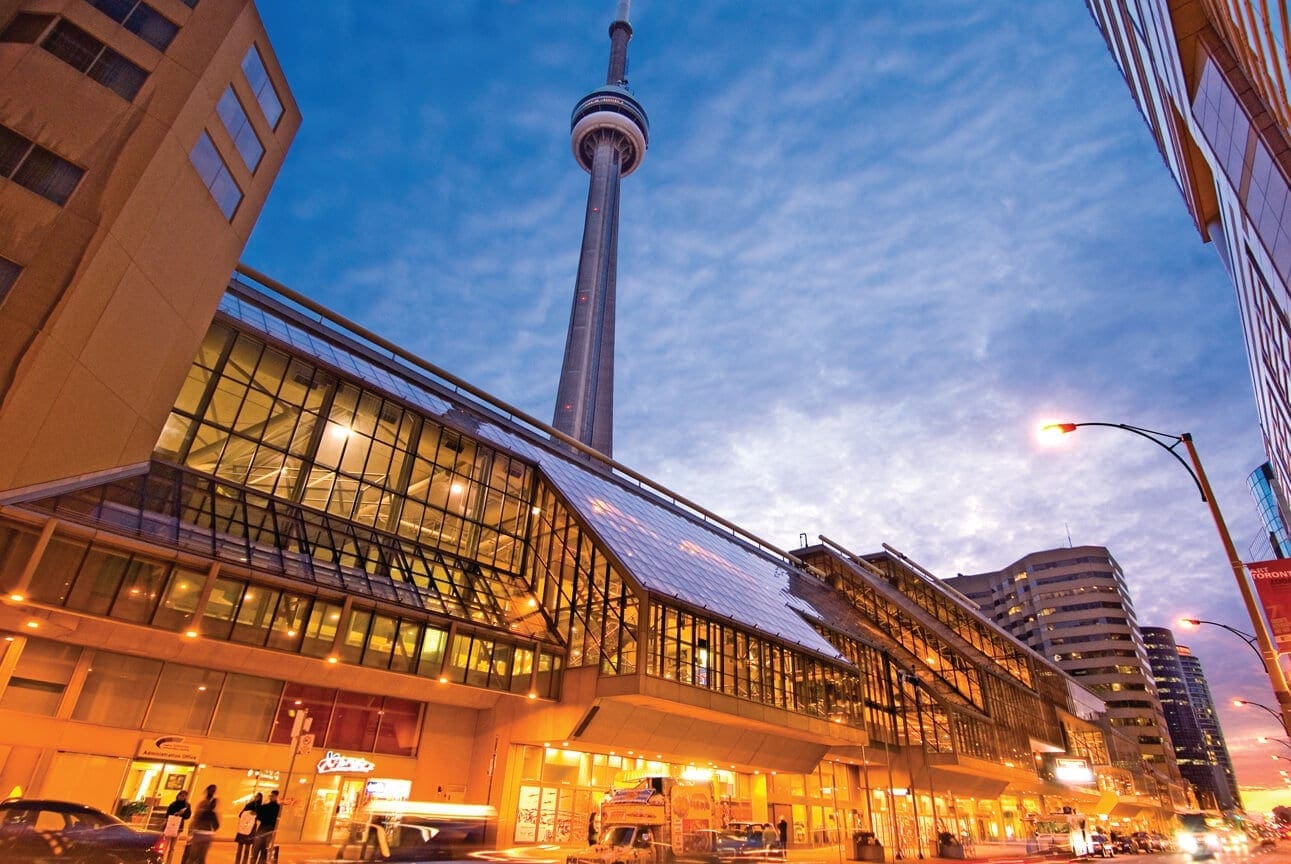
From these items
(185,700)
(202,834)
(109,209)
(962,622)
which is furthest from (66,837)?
(962,622)

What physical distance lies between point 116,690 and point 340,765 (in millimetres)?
8369

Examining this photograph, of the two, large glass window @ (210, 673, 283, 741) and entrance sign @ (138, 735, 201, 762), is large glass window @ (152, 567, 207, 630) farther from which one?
large glass window @ (210, 673, 283, 741)

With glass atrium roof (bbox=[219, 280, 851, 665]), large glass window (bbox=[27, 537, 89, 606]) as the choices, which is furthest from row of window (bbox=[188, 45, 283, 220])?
large glass window (bbox=[27, 537, 89, 606])

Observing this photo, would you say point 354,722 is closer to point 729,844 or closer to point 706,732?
point 729,844

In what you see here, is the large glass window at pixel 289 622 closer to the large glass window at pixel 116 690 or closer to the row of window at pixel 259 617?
the row of window at pixel 259 617

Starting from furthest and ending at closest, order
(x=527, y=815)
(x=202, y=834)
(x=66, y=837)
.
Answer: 1. (x=527, y=815)
2. (x=202, y=834)
3. (x=66, y=837)

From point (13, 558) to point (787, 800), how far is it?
39986 mm

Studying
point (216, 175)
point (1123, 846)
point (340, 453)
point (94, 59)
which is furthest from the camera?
point (1123, 846)

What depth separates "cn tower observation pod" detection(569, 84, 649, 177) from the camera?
144125 millimetres

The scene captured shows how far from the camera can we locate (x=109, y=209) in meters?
20.8

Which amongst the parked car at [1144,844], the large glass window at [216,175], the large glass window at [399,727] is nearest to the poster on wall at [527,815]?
the large glass window at [399,727]

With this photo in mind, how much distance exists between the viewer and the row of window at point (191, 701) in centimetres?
2334

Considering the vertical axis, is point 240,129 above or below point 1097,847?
above

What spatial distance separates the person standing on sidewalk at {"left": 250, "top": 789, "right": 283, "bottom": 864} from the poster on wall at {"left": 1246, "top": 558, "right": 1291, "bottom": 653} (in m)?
22.5
